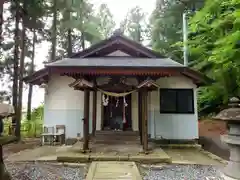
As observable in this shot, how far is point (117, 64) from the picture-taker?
771 cm

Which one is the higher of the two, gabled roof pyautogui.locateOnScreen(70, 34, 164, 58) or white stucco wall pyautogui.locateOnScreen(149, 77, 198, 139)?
gabled roof pyautogui.locateOnScreen(70, 34, 164, 58)

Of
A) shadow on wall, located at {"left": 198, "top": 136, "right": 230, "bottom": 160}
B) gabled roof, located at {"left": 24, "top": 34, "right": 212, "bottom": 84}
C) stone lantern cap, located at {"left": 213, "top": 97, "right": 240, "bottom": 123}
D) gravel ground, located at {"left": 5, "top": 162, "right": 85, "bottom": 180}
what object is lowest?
shadow on wall, located at {"left": 198, "top": 136, "right": 230, "bottom": 160}

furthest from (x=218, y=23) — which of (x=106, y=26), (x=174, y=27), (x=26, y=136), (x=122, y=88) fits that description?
(x=106, y=26)

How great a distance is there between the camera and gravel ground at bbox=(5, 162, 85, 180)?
500 centimetres

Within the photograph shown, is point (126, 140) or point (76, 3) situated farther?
point (76, 3)

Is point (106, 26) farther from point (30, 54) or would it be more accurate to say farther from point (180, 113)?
point (180, 113)

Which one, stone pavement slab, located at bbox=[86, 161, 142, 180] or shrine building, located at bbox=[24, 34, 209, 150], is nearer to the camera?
stone pavement slab, located at bbox=[86, 161, 142, 180]

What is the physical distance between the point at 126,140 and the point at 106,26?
1693cm

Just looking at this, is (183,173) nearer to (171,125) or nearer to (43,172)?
(43,172)

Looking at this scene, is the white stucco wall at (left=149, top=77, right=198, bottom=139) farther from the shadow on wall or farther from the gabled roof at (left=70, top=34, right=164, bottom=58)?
the gabled roof at (left=70, top=34, right=164, bottom=58)

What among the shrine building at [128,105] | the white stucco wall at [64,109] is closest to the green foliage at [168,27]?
the shrine building at [128,105]

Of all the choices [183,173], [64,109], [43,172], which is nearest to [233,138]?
[183,173]

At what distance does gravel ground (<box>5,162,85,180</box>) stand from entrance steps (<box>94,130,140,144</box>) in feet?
9.85

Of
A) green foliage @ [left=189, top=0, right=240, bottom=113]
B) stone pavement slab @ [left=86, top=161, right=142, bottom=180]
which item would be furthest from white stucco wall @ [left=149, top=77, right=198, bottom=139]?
stone pavement slab @ [left=86, top=161, right=142, bottom=180]
